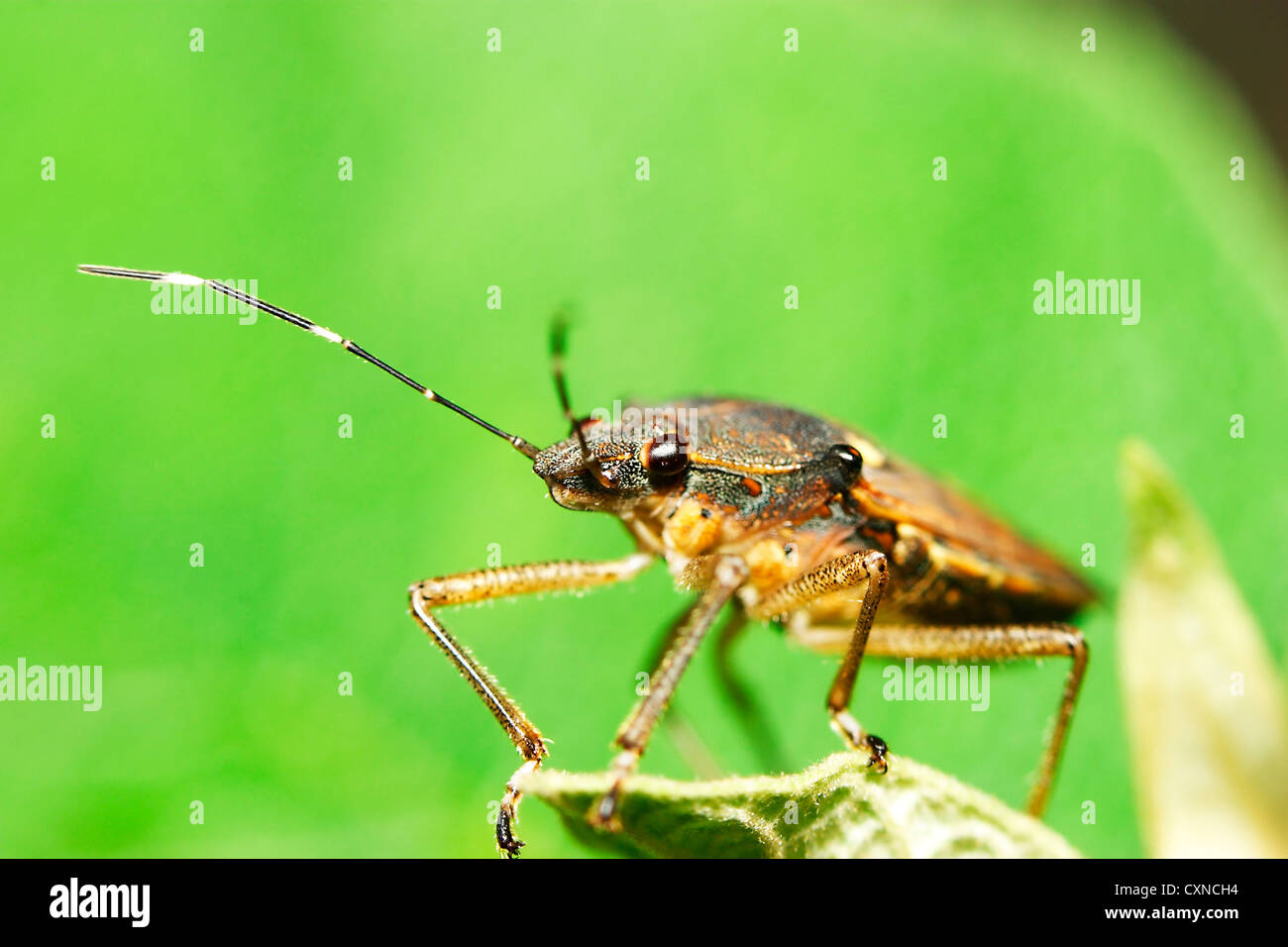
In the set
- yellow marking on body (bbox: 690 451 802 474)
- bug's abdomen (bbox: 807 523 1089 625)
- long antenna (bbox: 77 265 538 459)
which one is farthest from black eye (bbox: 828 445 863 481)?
long antenna (bbox: 77 265 538 459)

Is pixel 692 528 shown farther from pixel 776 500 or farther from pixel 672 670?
pixel 672 670

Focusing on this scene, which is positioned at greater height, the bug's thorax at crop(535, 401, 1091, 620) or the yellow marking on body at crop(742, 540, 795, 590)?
the bug's thorax at crop(535, 401, 1091, 620)

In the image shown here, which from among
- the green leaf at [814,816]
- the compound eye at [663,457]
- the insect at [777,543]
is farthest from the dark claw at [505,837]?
the compound eye at [663,457]

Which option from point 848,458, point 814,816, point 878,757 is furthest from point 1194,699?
point 848,458

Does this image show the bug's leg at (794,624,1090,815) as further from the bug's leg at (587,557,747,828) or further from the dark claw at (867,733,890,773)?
the dark claw at (867,733,890,773)

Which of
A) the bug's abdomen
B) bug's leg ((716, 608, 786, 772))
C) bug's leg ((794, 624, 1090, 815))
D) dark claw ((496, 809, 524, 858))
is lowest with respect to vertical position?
dark claw ((496, 809, 524, 858))

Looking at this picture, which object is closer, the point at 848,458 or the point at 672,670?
the point at 672,670
